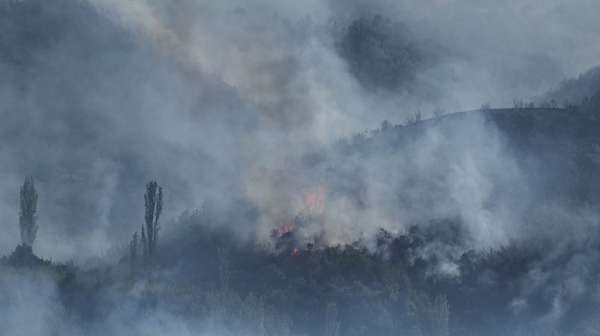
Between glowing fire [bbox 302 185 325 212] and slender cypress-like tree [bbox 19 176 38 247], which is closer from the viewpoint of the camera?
slender cypress-like tree [bbox 19 176 38 247]

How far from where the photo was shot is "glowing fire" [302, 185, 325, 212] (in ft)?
572

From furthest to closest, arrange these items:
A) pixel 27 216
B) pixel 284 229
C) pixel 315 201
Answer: pixel 315 201 → pixel 284 229 → pixel 27 216

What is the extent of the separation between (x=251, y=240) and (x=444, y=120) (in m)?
47.3

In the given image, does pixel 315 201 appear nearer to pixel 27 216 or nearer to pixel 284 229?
pixel 284 229

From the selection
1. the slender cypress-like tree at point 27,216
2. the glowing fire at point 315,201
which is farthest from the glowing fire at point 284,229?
the slender cypress-like tree at point 27,216

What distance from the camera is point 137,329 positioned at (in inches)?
5468

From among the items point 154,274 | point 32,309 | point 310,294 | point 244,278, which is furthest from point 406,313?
point 32,309

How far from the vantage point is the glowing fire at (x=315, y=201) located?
174375mm

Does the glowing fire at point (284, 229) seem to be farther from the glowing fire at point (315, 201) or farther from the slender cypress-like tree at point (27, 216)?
the slender cypress-like tree at point (27, 216)

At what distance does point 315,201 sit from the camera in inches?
6934

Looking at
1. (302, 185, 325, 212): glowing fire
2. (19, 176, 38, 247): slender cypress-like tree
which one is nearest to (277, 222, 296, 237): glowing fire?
(302, 185, 325, 212): glowing fire

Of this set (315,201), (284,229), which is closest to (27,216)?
(284,229)

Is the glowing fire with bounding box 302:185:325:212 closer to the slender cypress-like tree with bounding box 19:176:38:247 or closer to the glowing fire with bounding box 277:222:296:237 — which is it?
the glowing fire with bounding box 277:222:296:237

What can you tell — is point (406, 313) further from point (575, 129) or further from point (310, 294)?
point (575, 129)
